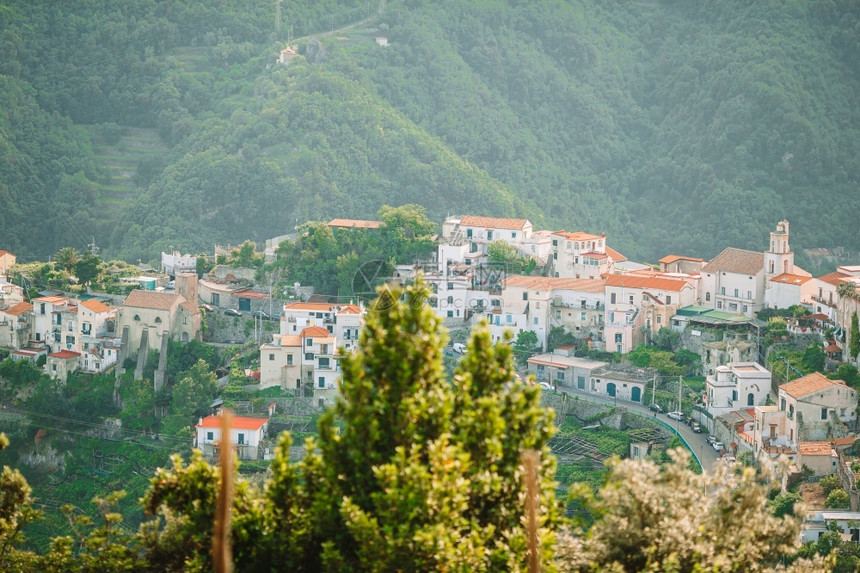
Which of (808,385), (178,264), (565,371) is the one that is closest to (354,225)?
(178,264)

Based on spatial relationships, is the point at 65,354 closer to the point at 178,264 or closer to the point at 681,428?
the point at 178,264

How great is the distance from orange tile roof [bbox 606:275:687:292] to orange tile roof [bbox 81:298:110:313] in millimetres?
17602

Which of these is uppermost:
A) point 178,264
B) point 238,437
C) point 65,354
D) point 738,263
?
point 738,263

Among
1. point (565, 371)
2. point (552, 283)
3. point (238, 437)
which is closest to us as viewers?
point (238, 437)

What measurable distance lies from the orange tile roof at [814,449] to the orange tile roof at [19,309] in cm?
2801

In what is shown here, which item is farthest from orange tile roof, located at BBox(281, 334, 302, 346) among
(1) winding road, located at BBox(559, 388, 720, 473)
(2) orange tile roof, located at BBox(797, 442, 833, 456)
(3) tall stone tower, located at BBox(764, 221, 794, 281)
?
(2) orange tile roof, located at BBox(797, 442, 833, 456)

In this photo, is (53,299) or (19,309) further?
(19,309)

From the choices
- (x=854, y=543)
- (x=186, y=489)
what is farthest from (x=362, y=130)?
(x=186, y=489)

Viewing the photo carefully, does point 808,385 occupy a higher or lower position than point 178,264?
lower

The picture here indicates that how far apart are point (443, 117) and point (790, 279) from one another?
4137 centimetres

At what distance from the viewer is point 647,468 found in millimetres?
19422

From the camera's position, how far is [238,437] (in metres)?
44.5

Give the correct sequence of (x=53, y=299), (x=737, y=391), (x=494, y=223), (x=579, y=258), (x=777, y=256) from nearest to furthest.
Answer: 1. (x=737, y=391)
2. (x=777, y=256)
3. (x=53, y=299)
4. (x=579, y=258)
5. (x=494, y=223)

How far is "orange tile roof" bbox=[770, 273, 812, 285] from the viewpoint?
4891cm
